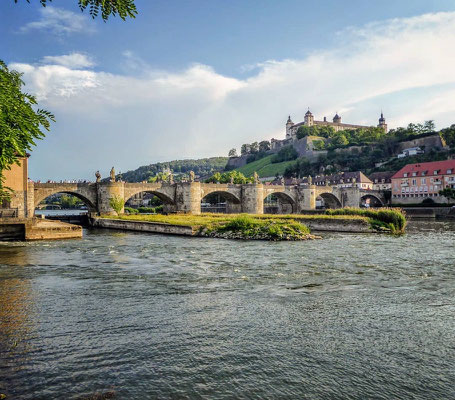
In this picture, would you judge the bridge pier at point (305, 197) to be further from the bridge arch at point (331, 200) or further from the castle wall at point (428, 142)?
the castle wall at point (428, 142)

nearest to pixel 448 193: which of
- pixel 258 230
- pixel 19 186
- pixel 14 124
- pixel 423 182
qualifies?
pixel 423 182

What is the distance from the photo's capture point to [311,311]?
12297mm

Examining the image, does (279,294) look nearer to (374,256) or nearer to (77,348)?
(77,348)

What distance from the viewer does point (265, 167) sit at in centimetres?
16600

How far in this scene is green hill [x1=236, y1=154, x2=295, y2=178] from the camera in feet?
507

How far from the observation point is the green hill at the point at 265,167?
155m

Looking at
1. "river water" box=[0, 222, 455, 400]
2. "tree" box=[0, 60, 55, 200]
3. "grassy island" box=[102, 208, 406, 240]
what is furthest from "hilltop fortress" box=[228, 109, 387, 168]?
"tree" box=[0, 60, 55, 200]

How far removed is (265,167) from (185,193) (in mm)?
104549

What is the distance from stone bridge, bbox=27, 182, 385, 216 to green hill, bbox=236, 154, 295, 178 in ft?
218

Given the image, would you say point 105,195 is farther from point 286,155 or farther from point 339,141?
point 286,155

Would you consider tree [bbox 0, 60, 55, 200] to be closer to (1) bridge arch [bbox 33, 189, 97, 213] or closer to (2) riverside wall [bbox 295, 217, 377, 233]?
(2) riverside wall [bbox 295, 217, 377, 233]

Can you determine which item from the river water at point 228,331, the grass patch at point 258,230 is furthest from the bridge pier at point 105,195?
the river water at point 228,331

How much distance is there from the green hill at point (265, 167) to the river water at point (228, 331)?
134327 mm

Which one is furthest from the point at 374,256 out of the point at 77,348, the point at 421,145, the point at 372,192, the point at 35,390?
the point at 421,145
